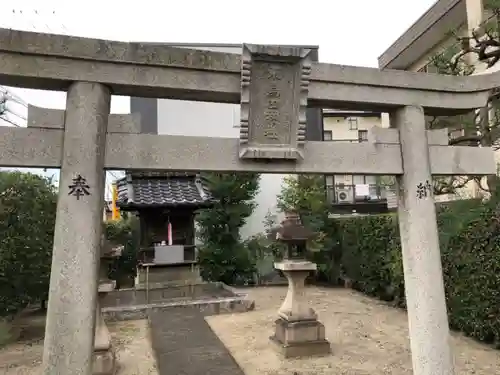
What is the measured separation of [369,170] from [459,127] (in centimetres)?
467

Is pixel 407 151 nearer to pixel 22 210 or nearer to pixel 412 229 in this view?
pixel 412 229

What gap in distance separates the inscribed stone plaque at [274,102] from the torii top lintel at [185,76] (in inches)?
6.0

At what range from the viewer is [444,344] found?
4.30 m

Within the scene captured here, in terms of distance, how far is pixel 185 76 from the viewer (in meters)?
3.91

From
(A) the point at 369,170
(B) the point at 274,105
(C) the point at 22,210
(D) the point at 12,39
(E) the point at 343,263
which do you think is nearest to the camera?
(D) the point at 12,39

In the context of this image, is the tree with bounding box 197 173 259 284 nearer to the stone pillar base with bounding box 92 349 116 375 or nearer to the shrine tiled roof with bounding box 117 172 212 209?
the shrine tiled roof with bounding box 117 172 212 209

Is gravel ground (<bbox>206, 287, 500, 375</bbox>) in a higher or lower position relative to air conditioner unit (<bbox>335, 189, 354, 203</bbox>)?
lower

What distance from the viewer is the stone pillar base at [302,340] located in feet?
24.1

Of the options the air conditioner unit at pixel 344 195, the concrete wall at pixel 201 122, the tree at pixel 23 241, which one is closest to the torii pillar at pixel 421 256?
the tree at pixel 23 241

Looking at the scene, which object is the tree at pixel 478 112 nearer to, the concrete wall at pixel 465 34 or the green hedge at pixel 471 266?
the green hedge at pixel 471 266

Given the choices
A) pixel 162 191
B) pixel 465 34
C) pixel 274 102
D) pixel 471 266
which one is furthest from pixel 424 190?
pixel 162 191

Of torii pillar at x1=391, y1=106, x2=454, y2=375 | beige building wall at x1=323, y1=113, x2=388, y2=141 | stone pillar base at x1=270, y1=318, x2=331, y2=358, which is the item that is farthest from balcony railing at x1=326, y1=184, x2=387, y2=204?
torii pillar at x1=391, y1=106, x2=454, y2=375

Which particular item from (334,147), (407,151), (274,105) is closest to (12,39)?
(274,105)

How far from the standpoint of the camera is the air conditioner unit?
73.3 feet
